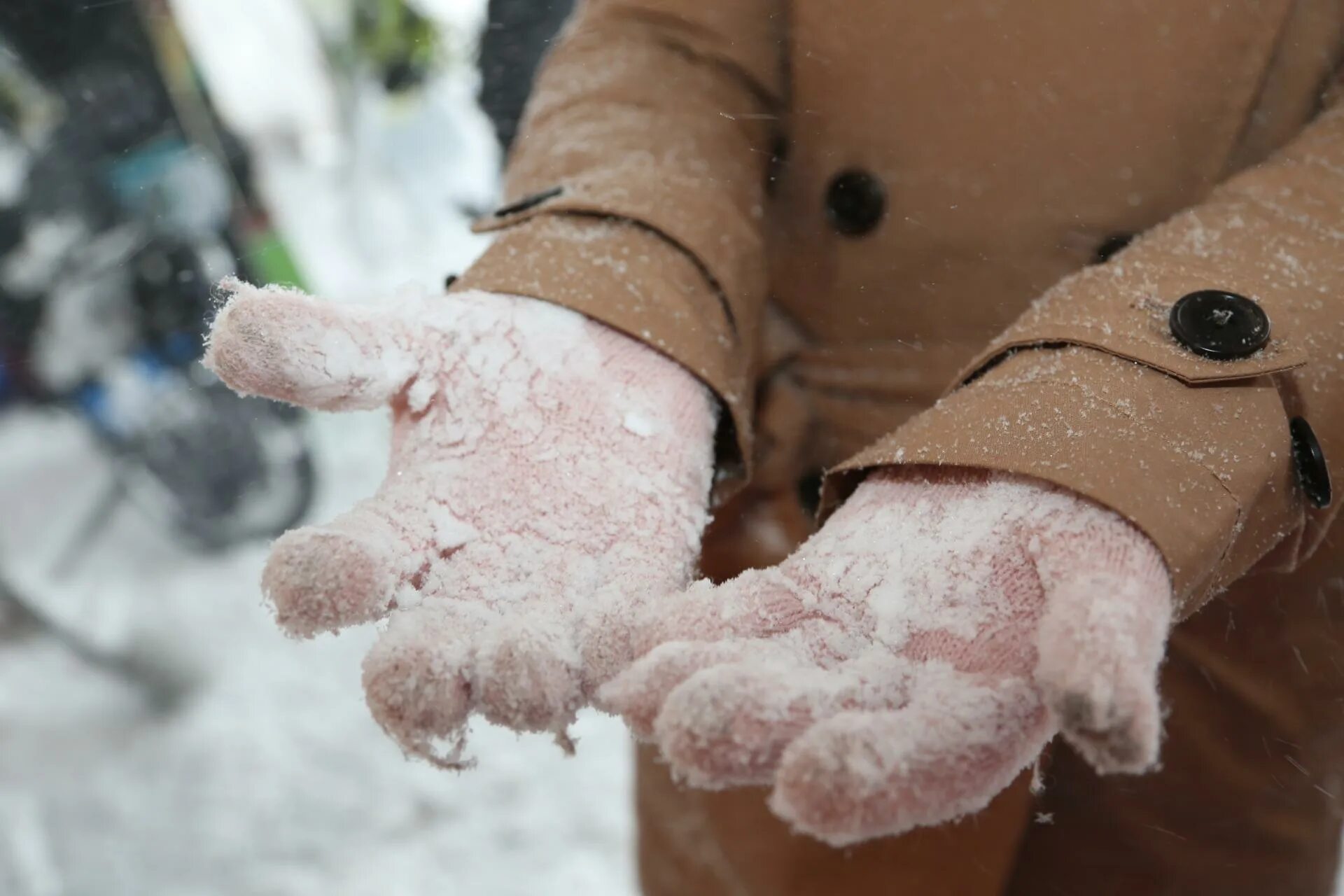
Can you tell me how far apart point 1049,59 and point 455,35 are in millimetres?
427

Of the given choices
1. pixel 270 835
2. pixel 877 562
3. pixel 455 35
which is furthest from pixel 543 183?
pixel 270 835

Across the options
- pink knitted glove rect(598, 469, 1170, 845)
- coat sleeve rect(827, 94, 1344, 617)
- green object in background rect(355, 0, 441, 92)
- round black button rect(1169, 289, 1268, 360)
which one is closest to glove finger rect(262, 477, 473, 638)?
pink knitted glove rect(598, 469, 1170, 845)

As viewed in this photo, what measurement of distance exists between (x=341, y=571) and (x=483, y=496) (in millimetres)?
89

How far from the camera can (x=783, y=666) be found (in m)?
0.33

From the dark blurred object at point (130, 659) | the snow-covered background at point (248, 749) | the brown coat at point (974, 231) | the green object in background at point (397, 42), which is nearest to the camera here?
the brown coat at point (974, 231)

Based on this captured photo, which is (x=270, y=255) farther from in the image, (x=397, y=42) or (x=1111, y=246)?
(x=1111, y=246)

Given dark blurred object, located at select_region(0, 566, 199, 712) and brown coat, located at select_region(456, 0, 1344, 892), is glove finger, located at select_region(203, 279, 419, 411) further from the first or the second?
dark blurred object, located at select_region(0, 566, 199, 712)

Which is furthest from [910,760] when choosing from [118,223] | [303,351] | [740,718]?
[118,223]

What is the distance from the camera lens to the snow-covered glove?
357mm

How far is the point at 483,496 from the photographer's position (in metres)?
0.43

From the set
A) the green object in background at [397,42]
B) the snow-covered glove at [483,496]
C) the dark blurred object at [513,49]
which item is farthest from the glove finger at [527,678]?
the green object in background at [397,42]

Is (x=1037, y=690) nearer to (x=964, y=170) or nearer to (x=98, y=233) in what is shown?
(x=964, y=170)

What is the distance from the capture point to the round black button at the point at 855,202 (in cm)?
50

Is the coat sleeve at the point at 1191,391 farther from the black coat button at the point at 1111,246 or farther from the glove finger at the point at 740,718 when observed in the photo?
the glove finger at the point at 740,718
